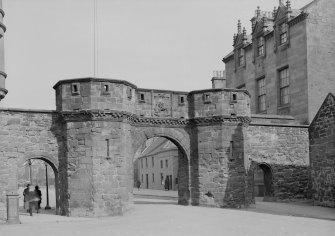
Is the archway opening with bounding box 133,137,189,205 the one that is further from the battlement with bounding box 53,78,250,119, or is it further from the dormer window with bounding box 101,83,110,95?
the dormer window with bounding box 101,83,110,95

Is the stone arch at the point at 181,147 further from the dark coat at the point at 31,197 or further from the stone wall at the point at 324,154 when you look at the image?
the stone wall at the point at 324,154

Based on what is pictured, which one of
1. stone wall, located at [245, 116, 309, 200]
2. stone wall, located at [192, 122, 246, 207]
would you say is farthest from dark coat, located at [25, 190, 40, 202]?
stone wall, located at [245, 116, 309, 200]

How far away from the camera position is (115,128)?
2058 cm

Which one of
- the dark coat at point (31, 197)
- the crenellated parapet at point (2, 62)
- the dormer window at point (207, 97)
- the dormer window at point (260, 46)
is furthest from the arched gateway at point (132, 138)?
the dormer window at point (260, 46)

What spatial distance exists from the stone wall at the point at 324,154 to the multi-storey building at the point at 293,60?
14.8ft

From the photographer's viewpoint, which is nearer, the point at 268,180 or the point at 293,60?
the point at 268,180

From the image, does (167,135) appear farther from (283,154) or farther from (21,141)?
(283,154)

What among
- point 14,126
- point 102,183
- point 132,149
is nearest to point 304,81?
point 132,149

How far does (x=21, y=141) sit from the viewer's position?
2042cm

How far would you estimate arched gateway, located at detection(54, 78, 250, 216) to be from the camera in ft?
65.9

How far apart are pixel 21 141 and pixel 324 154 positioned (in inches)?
570

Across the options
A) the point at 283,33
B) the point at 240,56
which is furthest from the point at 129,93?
the point at 240,56

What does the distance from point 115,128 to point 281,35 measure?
A: 15477 mm

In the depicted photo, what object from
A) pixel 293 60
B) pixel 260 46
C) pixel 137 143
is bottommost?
pixel 137 143
